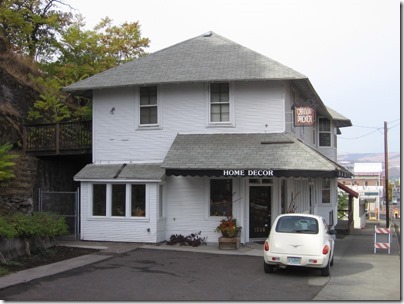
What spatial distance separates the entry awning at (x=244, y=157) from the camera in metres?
15.8

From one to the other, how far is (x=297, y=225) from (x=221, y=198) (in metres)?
6.00


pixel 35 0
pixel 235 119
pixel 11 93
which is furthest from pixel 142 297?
pixel 35 0

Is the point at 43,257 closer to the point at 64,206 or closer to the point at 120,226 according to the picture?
the point at 120,226

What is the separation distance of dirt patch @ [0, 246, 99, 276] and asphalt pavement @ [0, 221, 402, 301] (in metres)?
0.37

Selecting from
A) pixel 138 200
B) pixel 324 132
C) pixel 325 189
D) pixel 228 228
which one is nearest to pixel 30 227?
pixel 138 200

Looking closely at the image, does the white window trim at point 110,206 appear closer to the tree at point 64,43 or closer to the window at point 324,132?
the tree at point 64,43

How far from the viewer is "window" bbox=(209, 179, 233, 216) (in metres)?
17.9

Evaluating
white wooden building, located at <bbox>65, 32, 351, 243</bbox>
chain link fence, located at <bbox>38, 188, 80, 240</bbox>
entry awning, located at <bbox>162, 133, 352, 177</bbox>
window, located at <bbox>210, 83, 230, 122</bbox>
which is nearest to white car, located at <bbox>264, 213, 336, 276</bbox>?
entry awning, located at <bbox>162, 133, 352, 177</bbox>

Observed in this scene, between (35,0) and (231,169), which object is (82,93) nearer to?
(231,169)

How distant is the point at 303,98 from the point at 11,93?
1311 cm

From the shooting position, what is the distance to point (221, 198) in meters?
18.0

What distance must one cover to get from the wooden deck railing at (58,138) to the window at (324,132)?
13.3 metres

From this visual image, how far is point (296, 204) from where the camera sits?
68.9 feet

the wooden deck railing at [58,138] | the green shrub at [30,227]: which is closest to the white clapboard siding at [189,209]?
the green shrub at [30,227]
